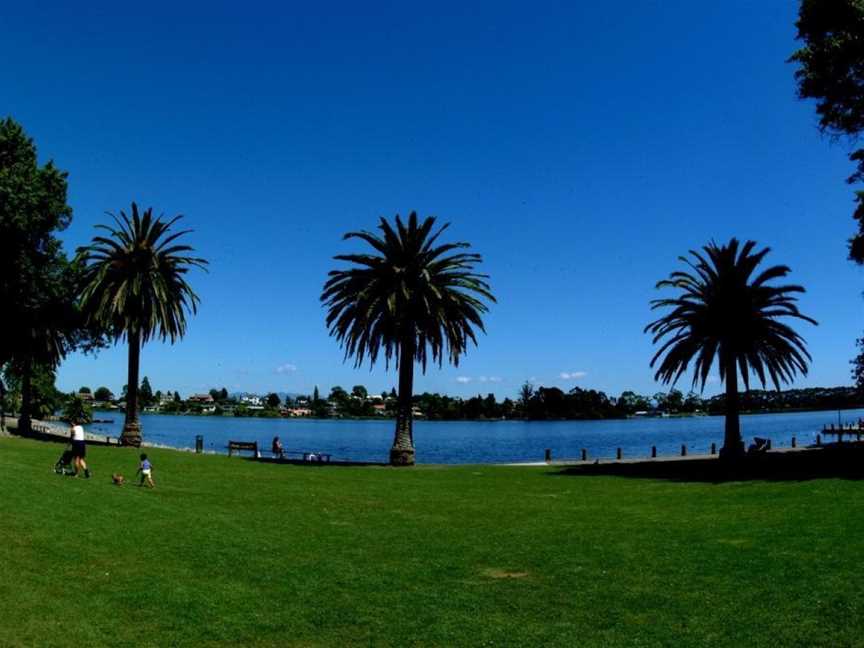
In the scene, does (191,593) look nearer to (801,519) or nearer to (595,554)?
(595,554)

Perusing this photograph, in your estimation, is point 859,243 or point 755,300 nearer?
point 859,243

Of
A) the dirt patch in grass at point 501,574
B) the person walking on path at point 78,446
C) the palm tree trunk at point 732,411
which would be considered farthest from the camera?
the palm tree trunk at point 732,411

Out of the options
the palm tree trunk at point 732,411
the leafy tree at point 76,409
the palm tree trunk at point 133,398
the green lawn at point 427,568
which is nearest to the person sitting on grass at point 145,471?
the green lawn at point 427,568

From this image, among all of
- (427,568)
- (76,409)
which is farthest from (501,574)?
(76,409)

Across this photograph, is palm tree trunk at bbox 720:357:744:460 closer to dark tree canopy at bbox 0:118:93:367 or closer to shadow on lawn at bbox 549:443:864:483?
shadow on lawn at bbox 549:443:864:483

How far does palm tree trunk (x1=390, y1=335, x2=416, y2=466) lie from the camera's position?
3994cm

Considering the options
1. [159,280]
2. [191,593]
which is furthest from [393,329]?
[191,593]

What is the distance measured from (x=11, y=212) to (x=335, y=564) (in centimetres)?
3567

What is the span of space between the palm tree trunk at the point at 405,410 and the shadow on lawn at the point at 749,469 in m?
8.56

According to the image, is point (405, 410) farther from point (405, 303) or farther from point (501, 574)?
point (501, 574)

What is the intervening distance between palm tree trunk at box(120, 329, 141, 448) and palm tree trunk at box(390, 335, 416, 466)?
16.8m

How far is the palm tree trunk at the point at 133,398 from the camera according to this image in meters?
44.8

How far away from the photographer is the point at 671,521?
722 inches

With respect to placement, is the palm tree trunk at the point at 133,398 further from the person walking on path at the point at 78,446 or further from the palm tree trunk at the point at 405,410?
the person walking on path at the point at 78,446
